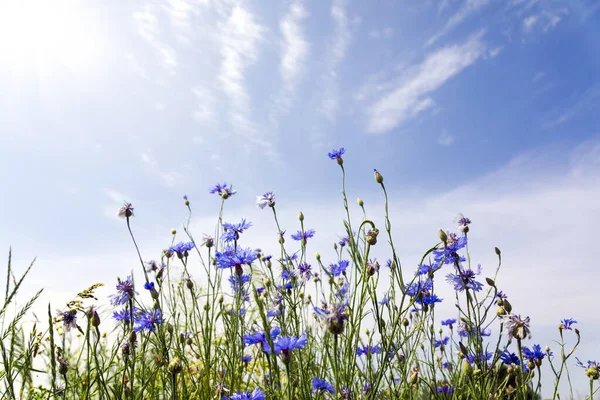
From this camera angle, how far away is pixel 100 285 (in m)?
2.17

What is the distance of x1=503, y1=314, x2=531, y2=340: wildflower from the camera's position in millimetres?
2330

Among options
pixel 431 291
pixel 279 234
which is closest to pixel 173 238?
pixel 279 234

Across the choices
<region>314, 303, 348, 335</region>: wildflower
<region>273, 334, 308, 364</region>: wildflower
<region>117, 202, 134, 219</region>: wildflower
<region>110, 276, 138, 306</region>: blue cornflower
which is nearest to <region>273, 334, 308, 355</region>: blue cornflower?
<region>273, 334, 308, 364</region>: wildflower

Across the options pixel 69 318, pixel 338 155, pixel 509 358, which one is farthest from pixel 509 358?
pixel 69 318

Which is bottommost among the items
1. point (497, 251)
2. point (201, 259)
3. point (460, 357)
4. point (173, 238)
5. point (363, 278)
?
point (460, 357)

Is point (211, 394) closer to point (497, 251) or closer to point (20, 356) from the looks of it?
point (20, 356)

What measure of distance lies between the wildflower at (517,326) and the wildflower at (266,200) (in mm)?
1753

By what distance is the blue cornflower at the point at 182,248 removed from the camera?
3.38 meters

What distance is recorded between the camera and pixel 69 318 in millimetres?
2219

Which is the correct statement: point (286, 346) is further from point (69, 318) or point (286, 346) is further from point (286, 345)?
point (69, 318)

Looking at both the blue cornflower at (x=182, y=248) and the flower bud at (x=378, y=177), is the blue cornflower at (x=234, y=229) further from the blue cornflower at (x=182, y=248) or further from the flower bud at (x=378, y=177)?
the flower bud at (x=378, y=177)

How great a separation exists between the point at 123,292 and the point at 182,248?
105cm

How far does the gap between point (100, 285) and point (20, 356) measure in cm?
40

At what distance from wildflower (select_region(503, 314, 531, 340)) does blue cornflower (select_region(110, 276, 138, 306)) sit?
5.80ft
